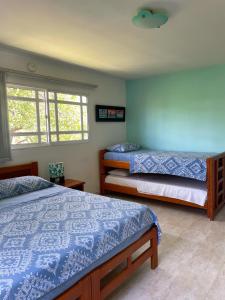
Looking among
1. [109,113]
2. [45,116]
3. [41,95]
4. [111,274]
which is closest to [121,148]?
[109,113]

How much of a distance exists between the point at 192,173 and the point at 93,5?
7.89ft

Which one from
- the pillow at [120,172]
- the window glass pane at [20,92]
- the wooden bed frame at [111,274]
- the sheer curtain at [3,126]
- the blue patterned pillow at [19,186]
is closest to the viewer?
the wooden bed frame at [111,274]

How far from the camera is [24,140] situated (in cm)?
312

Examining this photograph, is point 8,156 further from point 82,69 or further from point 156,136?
point 156,136

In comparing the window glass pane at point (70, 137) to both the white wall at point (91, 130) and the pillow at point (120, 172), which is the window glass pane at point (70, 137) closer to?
the white wall at point (91, 130)

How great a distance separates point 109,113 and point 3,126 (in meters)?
2.13

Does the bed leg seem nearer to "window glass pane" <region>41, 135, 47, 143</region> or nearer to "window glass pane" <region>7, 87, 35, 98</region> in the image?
"window glass pane" <region>41, 135, 47, 143</region>

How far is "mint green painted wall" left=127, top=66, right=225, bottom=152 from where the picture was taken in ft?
12.7

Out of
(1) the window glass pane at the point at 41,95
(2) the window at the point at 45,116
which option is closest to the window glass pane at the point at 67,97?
(2) the window at the point at 45,116

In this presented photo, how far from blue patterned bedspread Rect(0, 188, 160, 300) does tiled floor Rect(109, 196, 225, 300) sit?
0.41m

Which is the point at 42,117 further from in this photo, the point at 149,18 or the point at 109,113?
the point at 149,18

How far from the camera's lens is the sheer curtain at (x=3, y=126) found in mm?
2709

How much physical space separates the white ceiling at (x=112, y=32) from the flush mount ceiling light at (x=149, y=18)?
0.20ft

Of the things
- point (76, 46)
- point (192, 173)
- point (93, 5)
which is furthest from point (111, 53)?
point (192, 173)
